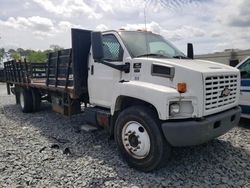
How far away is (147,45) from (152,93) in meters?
1.41

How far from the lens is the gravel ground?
3689 millimetres

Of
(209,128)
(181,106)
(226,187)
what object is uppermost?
(181,106)

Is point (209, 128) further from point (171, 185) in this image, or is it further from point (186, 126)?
point (171, 185)

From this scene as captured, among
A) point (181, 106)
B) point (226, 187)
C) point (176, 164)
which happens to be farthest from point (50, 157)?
point (226, 187)

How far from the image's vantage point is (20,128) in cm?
676

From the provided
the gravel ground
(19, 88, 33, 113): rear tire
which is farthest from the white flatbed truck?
(19, 88, 33, 113): rear tire

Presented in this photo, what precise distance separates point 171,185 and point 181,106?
1132mm

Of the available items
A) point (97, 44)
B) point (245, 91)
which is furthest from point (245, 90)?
point (97, 44)

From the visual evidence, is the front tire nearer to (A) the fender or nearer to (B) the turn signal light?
(A) the fender

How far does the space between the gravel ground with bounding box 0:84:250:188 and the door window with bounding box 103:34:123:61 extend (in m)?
1.81

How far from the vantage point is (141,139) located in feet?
12.8

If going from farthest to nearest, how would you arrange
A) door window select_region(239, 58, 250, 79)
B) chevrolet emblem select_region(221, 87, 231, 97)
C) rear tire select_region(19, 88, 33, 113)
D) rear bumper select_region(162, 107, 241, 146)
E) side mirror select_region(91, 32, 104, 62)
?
1. rear tire select_region(19, 88, 33, 113)
2. door window select_region(239, 58, 250, 79)
3. side mirror select_region(91, 32, 104, 62)
4. chevrolet emblem select_region(221, 87, 231, 97)
5. rear bumper select_region(162, 107, 241, 146)

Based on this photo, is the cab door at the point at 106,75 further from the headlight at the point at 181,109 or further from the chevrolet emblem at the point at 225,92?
the chevrolet emblem at the point at 225,92

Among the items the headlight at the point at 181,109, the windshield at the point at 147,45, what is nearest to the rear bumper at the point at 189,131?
the headlight at the point at 181,109
